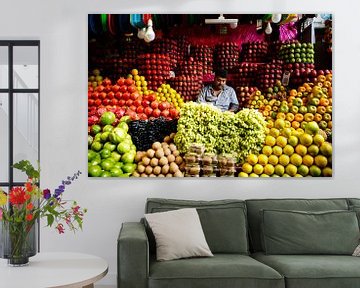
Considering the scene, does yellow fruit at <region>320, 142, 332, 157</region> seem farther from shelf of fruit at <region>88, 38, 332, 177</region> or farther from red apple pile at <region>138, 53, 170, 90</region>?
red apple pile at <region>138, 53, 170, 90</region>

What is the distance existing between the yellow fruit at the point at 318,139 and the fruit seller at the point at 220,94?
0.72m

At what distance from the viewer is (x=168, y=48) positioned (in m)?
4.79

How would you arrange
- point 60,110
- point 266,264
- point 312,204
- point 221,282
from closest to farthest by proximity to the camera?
point 221,282
point 266,264
point 312,204
point 60,110

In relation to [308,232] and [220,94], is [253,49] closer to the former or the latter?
[220,94]

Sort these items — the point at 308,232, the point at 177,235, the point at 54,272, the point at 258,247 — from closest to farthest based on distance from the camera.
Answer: the point at 54,272 < the point at 177,235 < the point at 308,232 < the point at 258,247

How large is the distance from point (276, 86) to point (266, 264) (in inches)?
63.1

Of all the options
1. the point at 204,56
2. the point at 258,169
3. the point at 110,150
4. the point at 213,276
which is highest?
the point at 204,56

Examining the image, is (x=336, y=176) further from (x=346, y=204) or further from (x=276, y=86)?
(x=276, y=86)

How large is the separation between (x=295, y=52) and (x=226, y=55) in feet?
1.94

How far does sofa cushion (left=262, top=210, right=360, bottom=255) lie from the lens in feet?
13.7

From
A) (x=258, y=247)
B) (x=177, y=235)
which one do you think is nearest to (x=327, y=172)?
(x=258, y=247)

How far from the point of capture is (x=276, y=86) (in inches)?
189

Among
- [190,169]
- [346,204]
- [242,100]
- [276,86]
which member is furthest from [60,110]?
[346,204]

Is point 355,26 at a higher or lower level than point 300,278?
higher
